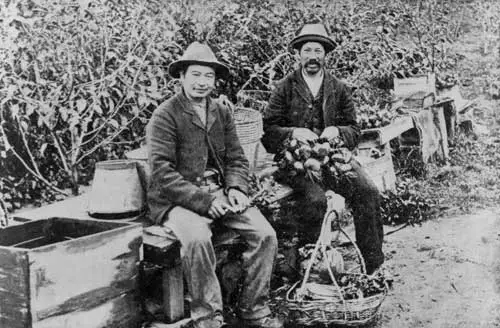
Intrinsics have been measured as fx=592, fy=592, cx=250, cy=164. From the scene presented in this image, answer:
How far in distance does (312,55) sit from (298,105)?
39 centimetres

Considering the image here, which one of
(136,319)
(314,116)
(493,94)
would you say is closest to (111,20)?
(314,116)

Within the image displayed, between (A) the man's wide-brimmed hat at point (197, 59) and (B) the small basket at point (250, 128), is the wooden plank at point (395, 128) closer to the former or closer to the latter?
(B) the small basket at point (250, 128)

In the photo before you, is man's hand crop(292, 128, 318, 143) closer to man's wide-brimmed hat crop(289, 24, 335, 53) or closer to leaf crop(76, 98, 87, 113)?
man's wide-brimmed hat crop(289, 24, 335, 53)

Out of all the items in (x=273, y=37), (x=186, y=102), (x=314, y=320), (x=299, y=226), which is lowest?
(x=314, y=320)

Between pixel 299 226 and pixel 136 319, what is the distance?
160 centimetres

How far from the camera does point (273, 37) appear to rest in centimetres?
632

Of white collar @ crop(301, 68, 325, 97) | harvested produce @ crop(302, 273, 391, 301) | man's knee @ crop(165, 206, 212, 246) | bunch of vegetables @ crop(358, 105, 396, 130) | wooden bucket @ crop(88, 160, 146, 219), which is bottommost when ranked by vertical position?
harvested produce @ crop(302, 273, 391, 301)

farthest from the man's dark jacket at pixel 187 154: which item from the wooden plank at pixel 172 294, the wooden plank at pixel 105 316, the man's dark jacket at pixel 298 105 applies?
the man's dark jacket at pixel 298 105

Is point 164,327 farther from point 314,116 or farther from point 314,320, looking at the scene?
point 314,116

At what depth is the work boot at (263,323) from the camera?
3.48 meters

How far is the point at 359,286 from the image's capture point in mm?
3541

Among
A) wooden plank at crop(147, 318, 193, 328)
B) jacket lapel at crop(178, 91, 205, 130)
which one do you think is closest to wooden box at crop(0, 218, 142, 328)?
wooden plank at crop(147, 318, 193, 328)

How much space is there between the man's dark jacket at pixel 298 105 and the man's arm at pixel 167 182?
1.13 metres

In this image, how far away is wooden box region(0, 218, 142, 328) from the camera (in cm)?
259
